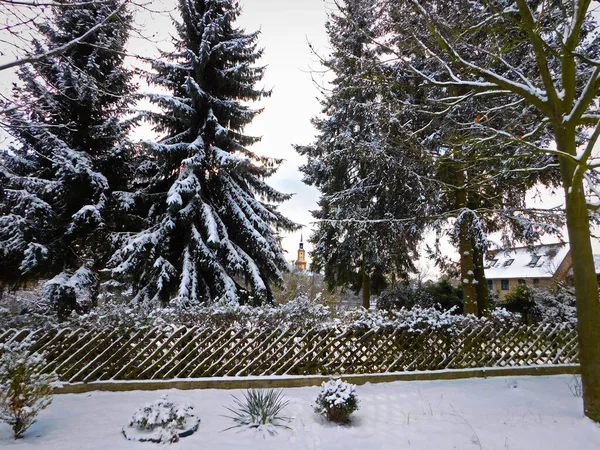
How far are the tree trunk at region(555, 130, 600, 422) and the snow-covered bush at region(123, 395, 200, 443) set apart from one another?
15.8ft

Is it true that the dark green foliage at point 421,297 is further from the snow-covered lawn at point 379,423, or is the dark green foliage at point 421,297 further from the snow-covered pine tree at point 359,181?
the snow-covered lawn at point 379,423

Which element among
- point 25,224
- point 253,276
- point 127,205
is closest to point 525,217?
point 253,276

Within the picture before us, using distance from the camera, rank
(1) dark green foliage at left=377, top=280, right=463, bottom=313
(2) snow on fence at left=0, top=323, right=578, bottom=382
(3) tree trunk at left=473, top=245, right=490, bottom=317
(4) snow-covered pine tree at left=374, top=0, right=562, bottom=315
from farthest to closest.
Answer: (1) dark green foliage at left=377, top=280, right=463, bottom=313 → (3) tree trunk at left=473, top=245, right=490, bottom=317 → (4) snow-covered pine tree at left=374, top=0, right=562, bottom=315 → (2) snow on fence at left=0, top=323, right=578, bottom=382

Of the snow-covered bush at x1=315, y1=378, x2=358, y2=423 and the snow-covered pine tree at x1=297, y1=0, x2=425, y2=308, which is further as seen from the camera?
the snow-covered pine tree at x1=297, y1=0, x2=425, y2=308

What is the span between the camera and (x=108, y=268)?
910cm

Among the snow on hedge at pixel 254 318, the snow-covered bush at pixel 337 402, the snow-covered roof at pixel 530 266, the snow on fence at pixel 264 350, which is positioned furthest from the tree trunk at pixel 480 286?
the snow-covered roof at pixel 530 266

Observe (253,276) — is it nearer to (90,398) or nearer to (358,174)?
(90,398)

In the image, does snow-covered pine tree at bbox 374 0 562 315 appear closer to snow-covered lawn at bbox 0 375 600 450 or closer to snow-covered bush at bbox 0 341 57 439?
snow-covered lawn at bbox 0 375 600 450

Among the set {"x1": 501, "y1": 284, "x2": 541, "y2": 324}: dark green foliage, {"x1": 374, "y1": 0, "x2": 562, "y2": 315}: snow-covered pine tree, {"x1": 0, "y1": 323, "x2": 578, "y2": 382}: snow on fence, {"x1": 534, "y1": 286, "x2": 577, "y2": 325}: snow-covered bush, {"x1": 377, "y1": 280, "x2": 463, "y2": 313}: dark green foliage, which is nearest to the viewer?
{"x1": 0, "y1": 323, "x2": 578, "y2": 382}: snow on fence

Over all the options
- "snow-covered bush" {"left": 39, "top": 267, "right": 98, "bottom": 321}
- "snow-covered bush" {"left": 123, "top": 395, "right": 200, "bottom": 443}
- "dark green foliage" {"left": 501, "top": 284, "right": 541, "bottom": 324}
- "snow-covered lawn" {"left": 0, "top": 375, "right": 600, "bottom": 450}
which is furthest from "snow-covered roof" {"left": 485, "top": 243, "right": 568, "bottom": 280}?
"snow-covered bush" {"left": 123, "top": 395, "right": 200, "bottom": 443}

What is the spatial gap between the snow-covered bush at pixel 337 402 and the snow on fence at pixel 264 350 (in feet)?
5.06

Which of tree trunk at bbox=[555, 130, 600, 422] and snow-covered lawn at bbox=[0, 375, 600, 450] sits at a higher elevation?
tree trunk at bbox=[555, 130, 600, 422]

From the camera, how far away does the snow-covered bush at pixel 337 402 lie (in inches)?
147

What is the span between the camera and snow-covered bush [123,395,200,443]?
3.29m
